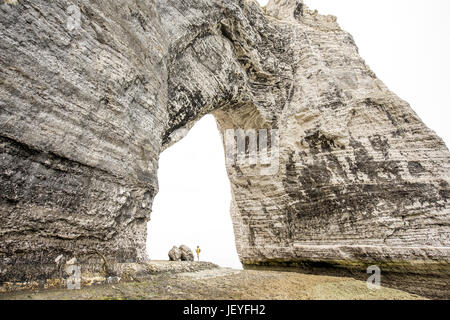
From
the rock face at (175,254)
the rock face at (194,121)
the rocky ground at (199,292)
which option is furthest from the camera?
the rock face at (175,254)

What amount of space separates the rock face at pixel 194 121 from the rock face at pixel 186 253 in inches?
98.7

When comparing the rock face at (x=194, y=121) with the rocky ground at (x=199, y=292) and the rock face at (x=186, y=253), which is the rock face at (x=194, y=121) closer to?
the rocky ground at (x=199, y=292)

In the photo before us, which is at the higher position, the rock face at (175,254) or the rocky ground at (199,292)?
the rocky ground at (199,292)

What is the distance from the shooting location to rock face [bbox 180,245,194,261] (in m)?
7.08

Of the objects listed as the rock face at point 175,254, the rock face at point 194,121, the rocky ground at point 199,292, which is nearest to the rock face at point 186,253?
the rock face at point 175,254

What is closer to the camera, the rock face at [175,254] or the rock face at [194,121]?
the rock face at [194,121]

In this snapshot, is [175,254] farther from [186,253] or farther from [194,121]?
[194,121]

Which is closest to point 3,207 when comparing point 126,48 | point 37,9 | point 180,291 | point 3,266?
point 3,266

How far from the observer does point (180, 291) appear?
2998 mm

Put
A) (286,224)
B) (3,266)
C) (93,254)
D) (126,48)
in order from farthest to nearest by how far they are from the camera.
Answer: (286,224) → (126,48) → (93,254) → (3,266)

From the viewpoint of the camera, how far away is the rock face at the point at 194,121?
2768 millimetres

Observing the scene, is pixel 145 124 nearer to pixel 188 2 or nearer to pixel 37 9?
pixel 37 9

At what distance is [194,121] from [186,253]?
3.91 m

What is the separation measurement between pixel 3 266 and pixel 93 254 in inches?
38.6
